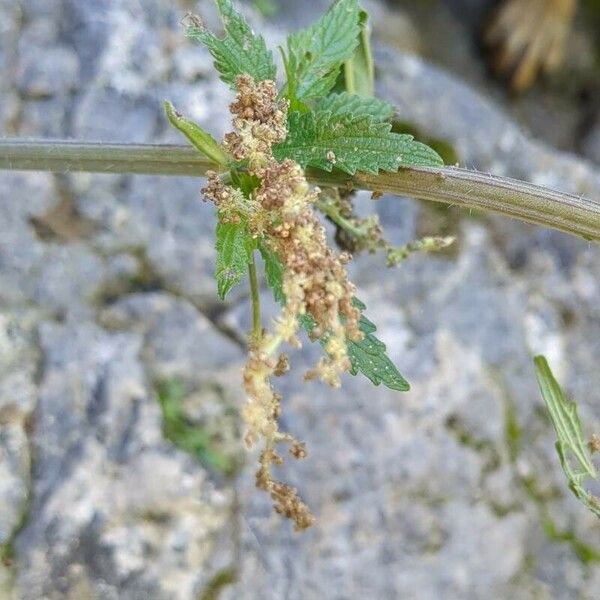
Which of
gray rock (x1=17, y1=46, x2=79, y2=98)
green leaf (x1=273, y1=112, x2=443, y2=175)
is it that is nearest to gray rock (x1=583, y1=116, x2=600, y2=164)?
gray rock (x1=17, y1=46, x2=79, y2=98)

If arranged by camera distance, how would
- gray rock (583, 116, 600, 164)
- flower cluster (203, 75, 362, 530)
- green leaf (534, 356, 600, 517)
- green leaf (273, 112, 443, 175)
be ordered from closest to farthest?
1. flower cluster (203, 75, 362, 530)
2. green leaf (273, 112, 443, 175)
3. green leaf (534, 356, 600, 517)
4. gray rock (583, 116, 600, 164)

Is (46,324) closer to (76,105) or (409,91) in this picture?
(76,105)

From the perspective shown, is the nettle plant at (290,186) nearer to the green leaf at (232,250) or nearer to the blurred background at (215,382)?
the green leaf at (232,250)

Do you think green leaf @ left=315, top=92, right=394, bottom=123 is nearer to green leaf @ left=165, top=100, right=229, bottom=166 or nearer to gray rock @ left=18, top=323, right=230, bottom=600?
green leaf @ left=165, top=100, right=229, bottom=166

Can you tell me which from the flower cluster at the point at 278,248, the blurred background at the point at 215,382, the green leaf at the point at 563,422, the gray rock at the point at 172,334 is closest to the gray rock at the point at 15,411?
the blurred background at the point at 215,382

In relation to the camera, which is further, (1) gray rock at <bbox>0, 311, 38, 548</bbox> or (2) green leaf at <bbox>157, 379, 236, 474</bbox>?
(2) green leaf at <bbox>157, 379, 236, 474</bbox>

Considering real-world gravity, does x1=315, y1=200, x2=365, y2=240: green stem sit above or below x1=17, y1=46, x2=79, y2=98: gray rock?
above

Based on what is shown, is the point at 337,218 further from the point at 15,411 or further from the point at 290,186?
the point at 15,411

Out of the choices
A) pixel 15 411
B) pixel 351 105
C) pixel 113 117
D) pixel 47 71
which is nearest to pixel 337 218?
pixel 351 105
